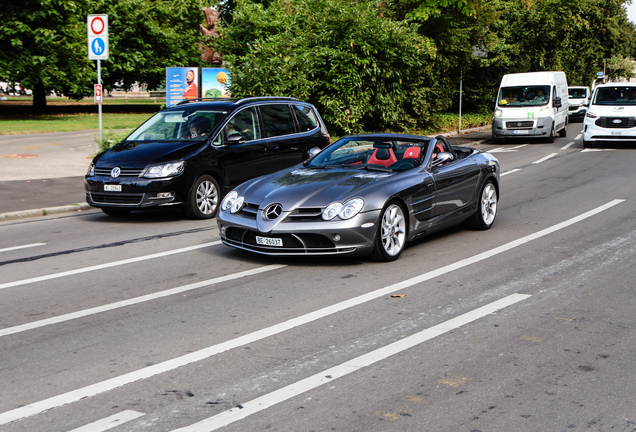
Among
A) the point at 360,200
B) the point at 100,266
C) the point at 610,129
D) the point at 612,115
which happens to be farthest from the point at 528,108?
the point at 100,266

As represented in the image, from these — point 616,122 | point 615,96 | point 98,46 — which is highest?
point 98,46

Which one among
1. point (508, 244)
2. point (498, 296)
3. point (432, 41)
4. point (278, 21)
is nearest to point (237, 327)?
point (498, 296)

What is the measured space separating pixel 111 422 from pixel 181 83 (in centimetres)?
2006

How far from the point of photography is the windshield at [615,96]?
24.6 meters

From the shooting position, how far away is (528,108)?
27391 millimetres

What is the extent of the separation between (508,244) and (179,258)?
3.98 meters

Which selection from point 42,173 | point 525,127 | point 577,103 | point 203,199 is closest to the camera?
point 203,199

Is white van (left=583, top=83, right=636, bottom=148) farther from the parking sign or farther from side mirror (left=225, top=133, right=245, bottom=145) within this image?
side mirror (left=225, top=133, right=245, bottom=145)

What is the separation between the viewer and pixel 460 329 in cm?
558

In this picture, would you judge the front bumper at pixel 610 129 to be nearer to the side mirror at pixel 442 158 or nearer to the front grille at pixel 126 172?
the side mirror at pixel 442 158

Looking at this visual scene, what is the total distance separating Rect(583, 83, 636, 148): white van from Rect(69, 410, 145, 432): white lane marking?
22.8 metres

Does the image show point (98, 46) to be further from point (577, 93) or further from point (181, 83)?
point (577, 93)

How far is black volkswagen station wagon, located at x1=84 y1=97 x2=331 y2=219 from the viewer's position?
1095 centimetres

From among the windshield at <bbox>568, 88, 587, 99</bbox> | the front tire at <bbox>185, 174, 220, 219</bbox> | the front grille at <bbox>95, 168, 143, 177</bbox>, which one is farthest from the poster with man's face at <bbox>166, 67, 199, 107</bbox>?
the windshield at <bbox>568, 88, 587, 99</bbox>
